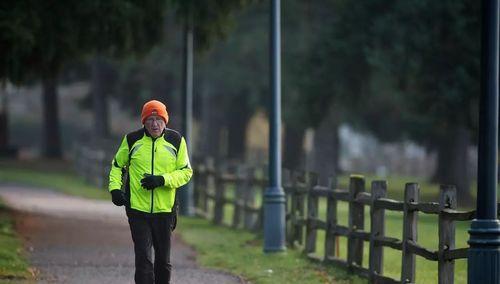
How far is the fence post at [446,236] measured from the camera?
12031 mm

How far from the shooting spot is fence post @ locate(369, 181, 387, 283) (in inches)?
556

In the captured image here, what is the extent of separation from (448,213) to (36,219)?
12577 millimetres

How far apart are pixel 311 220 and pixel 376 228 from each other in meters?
3.45

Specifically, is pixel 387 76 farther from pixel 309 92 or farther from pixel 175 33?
pixel 175 33

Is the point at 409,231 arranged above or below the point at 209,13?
below

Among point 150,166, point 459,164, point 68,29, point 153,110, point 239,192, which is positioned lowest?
point 239,192

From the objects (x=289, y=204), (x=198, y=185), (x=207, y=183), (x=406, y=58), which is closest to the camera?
(x=289, y=204)

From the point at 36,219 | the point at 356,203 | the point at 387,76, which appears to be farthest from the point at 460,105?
the point at 356,203

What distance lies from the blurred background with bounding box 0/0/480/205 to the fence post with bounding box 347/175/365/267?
678cm

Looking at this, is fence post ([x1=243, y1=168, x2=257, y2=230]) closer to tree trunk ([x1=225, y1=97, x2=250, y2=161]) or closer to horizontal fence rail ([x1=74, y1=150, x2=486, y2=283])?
horizontal fence rail ([x1=74, y1=150, x2=486, y2=283])

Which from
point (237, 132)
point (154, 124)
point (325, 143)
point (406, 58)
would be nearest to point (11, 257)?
point (154, 124)

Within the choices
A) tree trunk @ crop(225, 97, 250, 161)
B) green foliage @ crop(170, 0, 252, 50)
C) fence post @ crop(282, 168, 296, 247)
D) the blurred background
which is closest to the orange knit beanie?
fence post @ crop(282, 168, 296, 247)

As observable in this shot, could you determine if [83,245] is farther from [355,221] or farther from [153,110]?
[153,110]

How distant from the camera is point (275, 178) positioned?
18.0 metres
